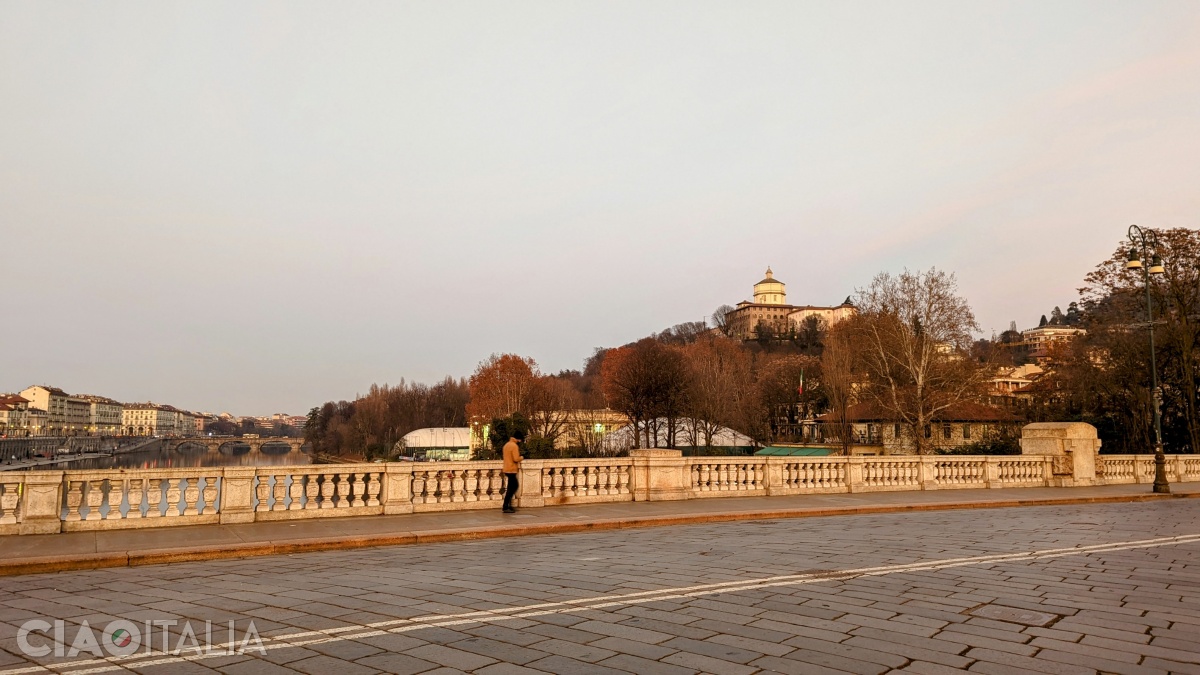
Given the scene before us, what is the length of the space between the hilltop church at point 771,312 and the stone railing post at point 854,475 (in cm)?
14178

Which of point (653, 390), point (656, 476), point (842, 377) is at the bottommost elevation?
point (656, 476)

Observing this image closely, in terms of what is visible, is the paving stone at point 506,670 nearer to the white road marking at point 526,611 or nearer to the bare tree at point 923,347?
the white road marking at point 526,611

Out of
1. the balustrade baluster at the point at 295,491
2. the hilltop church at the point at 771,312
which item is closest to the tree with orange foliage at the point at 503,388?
the balustrade baluster at the point at 295,491

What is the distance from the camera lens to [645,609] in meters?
6.44

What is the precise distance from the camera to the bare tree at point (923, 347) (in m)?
48.5

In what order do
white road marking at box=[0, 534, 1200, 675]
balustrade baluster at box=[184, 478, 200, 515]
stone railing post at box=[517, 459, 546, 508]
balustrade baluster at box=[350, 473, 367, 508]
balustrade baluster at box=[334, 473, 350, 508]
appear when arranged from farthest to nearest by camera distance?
stone railing post at box=[517, 459, 546, 508]
balustrade baluster at box=[350, 473, 367, 508]
balustrade baluster at box=[334, 473, 350, 508]
balustrade baluster at box=[184, 478, 200, 515]
white road marking at box=[0, 534, 1200, 675]

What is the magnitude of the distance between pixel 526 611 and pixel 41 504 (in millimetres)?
8840

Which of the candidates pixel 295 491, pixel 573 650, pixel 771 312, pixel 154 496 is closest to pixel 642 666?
pixel 573 650

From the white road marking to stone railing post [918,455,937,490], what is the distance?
12308mm

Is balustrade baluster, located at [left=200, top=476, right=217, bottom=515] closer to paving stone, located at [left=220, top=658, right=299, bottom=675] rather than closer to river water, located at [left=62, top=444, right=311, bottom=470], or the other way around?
paving stone, located at [left=220, top=658, right=299, bottom=675]

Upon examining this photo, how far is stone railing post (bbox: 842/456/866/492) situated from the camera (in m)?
Result: 20.7

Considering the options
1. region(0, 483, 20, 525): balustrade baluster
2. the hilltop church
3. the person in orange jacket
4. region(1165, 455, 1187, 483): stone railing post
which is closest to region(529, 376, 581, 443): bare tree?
region(1165, 455, 1187, 483): stone railing post

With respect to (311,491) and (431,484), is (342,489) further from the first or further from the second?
(431,484)

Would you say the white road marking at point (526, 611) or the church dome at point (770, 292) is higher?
the church dome at point (770, 292)
